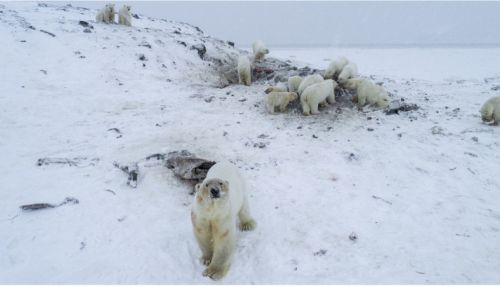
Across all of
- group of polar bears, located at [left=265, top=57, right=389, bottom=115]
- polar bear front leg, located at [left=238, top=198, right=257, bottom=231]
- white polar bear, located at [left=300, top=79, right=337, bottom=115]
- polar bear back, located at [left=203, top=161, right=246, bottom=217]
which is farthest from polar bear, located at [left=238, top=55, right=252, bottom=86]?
polar bear front leg, located at [left=238, top=198, right=257, bottom=231]

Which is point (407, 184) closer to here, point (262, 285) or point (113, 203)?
point (262, 285)

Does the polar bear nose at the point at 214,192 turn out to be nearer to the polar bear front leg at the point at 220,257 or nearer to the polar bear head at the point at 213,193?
the polar bear head at the point at 213,193

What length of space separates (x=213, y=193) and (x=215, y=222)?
0.37 metres

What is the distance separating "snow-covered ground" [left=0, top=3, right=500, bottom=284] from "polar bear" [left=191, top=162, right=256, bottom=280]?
195mm

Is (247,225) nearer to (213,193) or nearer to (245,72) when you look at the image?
(213,193)

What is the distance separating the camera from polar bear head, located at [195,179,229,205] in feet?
13.3

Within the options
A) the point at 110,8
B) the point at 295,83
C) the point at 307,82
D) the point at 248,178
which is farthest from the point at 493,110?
the point at 110,8

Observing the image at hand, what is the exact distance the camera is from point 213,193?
4055 mm

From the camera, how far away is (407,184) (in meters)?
6.34

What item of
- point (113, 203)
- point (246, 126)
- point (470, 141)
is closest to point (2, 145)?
point (113, 203)

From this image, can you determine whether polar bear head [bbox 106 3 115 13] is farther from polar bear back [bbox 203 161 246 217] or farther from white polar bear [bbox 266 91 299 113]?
polar bear back [bbox 203 161 246 217]

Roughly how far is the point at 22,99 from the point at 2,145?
2.35 meters

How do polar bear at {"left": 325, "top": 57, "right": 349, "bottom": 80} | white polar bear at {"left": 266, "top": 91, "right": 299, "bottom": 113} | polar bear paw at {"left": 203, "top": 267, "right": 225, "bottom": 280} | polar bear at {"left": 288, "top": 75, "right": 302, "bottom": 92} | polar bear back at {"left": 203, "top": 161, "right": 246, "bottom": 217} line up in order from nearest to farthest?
polar bear paw at {"left": 203, "top": 267, "right": 225, "bottom": 280}
polar bear back at {"left": 203, "top": 161, "right": 246, "bottom": 217}
white polar bear at {"left": 266, "top": 91, "right": 299, "bottom": 113}
polar bear at {"left": 288, "top": 75, "right": 302, "bottom": 92}
polar bear at {"left": 325, "top": 57, "right": 349, "bottom": 80}

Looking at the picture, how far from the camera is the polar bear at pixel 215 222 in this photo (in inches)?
161
